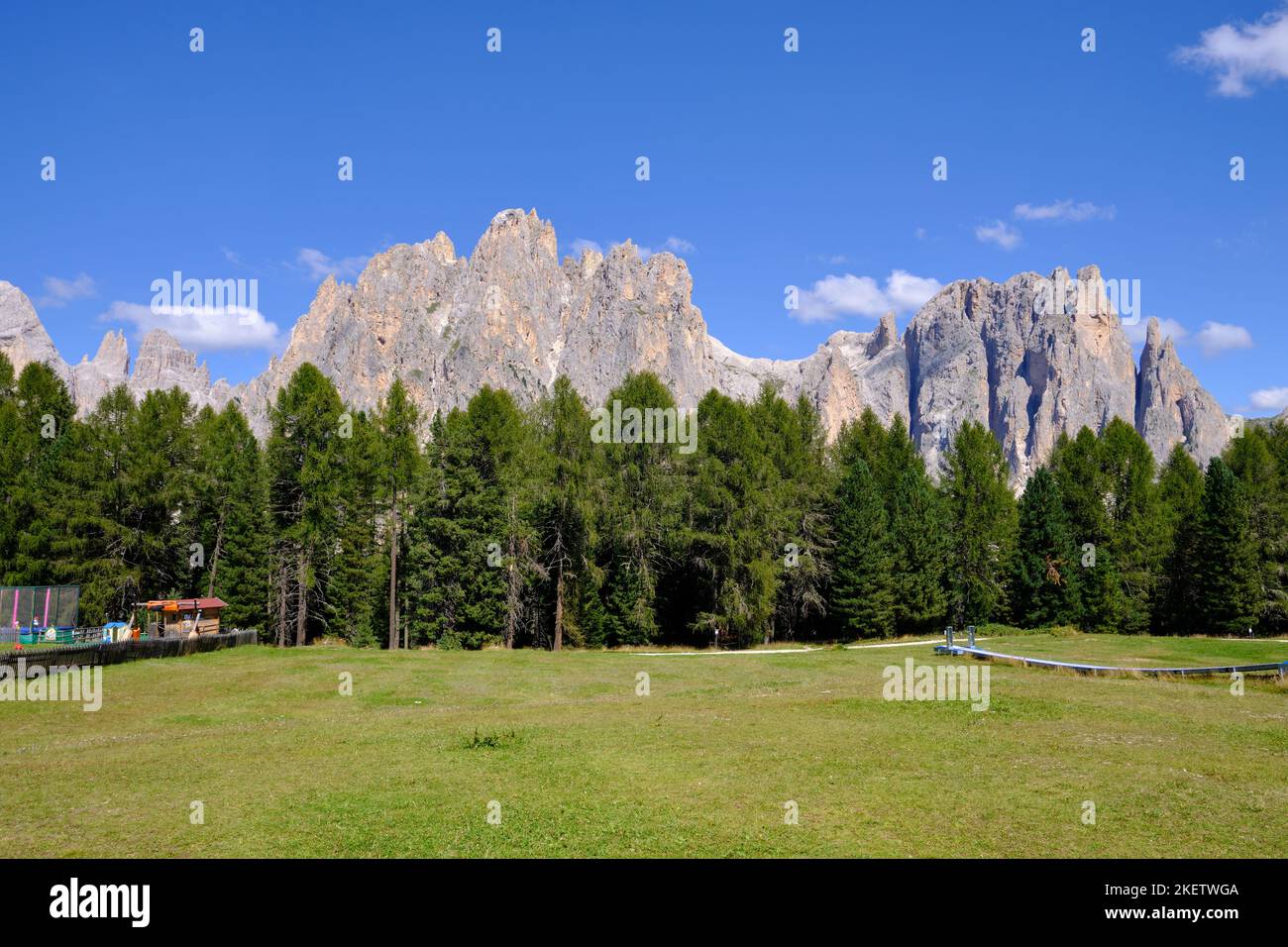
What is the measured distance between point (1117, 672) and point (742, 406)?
30.3 m

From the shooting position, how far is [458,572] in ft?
165

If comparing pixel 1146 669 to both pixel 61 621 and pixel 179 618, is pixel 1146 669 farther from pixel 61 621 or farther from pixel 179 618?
pixel 61 621

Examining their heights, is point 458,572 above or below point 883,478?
below

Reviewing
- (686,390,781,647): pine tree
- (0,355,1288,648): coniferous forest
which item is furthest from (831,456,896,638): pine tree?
(686,390,781,647): pine tree

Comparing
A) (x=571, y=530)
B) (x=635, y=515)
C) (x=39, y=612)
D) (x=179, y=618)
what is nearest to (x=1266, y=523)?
(x=635, y=515)

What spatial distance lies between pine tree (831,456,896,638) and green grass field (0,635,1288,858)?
25273 millimetres

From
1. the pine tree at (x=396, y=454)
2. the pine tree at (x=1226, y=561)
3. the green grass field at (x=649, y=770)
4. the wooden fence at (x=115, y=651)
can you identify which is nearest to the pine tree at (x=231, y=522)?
the pine tree at (x=396, y=454)

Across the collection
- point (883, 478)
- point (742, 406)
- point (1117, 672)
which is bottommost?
point (1117, 672)

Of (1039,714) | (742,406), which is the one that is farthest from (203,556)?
(1039,714)

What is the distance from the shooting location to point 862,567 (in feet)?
175

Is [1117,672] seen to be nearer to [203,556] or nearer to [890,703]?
[890,703]

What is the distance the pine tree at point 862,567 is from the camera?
5294 cm
